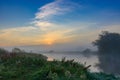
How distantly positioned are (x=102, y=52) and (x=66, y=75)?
1643 inches

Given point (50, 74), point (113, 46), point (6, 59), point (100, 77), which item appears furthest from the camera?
point (113, 46)

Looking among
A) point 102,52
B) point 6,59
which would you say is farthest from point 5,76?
point 102,52

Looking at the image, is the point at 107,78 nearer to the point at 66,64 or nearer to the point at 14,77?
the point at 66,64

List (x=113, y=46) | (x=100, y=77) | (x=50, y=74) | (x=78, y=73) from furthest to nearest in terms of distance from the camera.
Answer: (x=113, y=46) → (x=100, y=77) → (x=78, y=73) → (x=50, y=74)

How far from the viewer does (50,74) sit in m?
10.4

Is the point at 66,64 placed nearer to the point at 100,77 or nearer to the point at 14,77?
the point at 100,77

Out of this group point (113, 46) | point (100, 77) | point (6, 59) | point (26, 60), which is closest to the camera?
point (100, 77)

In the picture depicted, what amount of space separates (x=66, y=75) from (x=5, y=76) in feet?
7.49

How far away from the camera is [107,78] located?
12.6m

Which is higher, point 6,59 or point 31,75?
point 6,59

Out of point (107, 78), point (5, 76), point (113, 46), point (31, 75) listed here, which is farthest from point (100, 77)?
point (113, 46)

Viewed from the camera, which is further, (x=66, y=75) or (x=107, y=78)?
(x=107, y=78)

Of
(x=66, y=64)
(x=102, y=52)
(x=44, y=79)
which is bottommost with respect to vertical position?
(x=44, y=79)

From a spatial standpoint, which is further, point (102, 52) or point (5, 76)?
point (102, 52)
